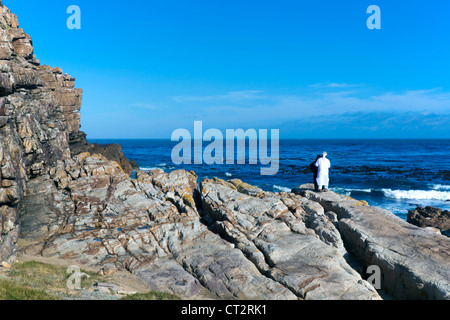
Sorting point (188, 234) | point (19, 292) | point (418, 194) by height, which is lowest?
point (418, 194)

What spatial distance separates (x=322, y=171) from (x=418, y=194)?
2905cm

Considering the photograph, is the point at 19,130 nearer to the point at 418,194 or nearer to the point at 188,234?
the point at 188,234

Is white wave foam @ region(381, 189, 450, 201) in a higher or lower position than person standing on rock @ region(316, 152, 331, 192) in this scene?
lower

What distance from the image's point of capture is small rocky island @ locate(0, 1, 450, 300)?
12.7 m

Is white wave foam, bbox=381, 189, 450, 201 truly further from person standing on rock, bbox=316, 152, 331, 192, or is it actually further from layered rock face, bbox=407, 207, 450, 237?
person standing on rock, bbox=316, 152, 331, 192

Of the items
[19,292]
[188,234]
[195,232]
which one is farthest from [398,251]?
[19,292]

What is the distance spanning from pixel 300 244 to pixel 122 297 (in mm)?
8922

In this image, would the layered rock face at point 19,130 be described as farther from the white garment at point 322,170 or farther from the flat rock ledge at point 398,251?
the white garment at point 322,170

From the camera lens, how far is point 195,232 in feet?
57.2

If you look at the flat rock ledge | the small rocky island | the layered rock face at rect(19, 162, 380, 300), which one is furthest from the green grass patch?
the flat rock ledge

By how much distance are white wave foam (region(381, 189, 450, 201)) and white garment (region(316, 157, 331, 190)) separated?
25.3 meters
